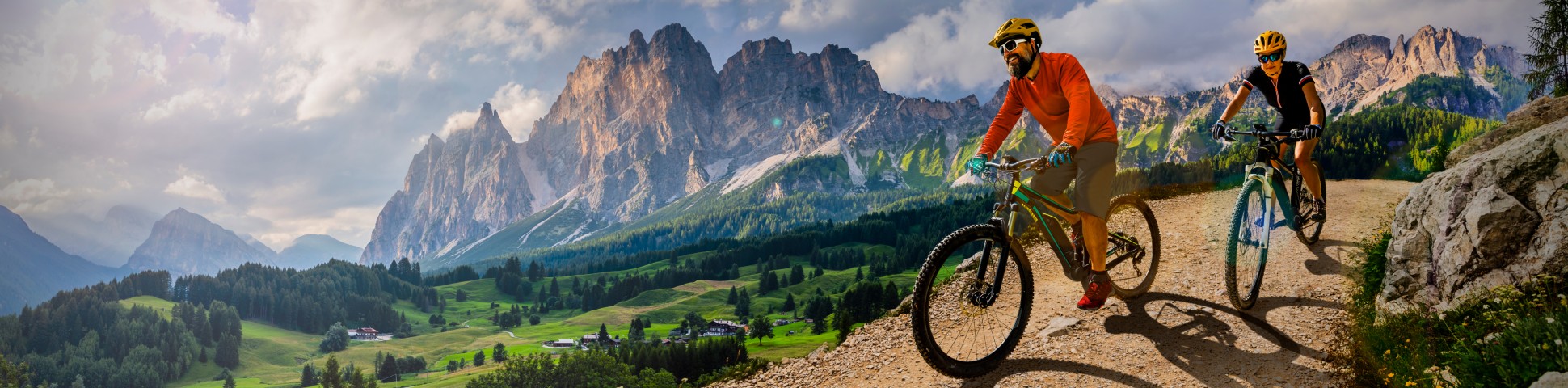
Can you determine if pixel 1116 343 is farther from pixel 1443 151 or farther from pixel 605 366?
pixel 605 366

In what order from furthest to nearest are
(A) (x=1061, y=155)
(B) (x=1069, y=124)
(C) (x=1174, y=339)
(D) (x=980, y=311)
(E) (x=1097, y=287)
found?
1. (E) (x=1097, y=287)
2. (C) (x=1174, y=339)
3. (D) (x=980, y=311)
4. (B) (x=1069, y=124)
5. (A) (x=1061, y=155)

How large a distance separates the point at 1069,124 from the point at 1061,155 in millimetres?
709

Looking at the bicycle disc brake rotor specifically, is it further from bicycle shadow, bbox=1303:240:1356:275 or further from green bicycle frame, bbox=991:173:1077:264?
bicycle shadow, bbox=1303:240:1356:275

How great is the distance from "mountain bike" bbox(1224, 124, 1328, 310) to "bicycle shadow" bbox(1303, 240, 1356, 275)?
76 cm

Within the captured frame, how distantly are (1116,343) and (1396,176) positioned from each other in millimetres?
28546

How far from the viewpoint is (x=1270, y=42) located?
13.1 meters

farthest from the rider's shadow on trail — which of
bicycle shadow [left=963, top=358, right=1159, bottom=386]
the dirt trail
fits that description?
bicycle shadow [left=963, top=358, right=1159, bottom=386]

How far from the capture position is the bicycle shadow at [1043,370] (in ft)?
28.6

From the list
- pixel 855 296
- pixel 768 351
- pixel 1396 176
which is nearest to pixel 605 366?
pixel 768 351

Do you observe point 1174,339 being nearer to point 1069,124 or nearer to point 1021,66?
point 1069,124

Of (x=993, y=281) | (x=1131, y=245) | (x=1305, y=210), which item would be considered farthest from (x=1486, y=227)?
(x=1305, y=210)

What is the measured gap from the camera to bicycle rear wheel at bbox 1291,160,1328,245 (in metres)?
14.1

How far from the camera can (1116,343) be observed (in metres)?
9.71

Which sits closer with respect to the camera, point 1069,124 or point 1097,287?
point 1069,124
